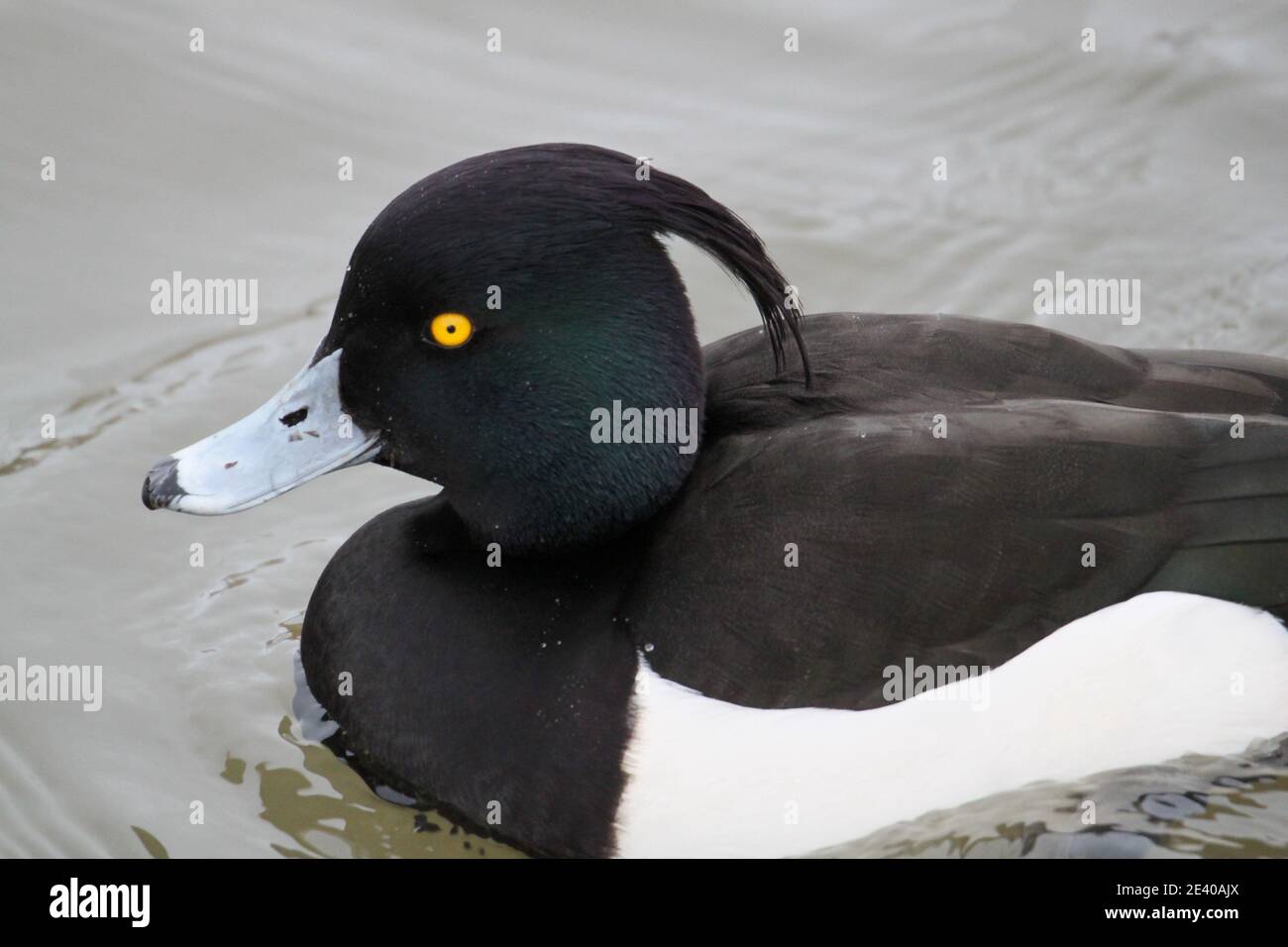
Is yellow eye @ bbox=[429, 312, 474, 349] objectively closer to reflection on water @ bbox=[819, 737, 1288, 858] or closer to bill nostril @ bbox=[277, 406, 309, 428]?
bill nostril @ bbox=[277, 406, 309, 428]

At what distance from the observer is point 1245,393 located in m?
4.65

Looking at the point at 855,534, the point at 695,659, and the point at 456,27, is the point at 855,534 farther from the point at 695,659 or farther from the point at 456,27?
the point at 456,27

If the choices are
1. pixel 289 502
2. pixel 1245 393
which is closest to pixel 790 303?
pixel 1245 393

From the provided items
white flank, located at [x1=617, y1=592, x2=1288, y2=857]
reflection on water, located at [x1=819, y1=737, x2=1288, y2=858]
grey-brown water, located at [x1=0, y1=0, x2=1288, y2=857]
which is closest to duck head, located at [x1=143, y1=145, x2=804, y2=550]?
white flank, located at [x1=617, y1=592, x2=1288, y2=857]

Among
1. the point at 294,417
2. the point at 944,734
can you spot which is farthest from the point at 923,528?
the point at 294,417

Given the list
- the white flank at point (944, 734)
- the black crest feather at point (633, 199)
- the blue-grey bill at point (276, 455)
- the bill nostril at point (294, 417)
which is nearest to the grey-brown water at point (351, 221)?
the white flank at point (944, 734)

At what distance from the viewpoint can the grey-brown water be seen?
15.8ft

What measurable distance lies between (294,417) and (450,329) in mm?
504

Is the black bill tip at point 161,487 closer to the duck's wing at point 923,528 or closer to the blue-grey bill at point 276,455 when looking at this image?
the blue-grey bill at point 276,455

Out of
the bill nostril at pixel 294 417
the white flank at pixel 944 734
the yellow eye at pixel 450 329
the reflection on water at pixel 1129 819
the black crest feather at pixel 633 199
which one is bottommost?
the reflection on water at pixel 1129 819

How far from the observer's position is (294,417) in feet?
14.5

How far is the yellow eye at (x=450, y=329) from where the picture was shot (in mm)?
4219

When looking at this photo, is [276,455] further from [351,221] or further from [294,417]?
[351,221]

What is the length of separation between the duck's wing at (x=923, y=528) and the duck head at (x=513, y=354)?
9.0 inches
